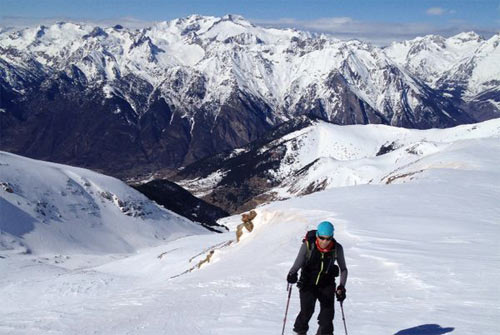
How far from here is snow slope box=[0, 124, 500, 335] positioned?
662 inches

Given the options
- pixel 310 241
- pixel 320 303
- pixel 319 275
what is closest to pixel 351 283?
pixel 320 303

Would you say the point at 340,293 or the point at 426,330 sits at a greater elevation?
the point at 340,293

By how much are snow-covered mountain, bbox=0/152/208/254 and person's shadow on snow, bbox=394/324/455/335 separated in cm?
7976

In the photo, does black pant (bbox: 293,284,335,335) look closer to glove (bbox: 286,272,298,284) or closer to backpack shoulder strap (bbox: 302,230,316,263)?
glove (bbox: 286,272,298,284)

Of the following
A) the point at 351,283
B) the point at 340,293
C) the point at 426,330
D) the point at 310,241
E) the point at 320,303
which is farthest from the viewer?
the point at 351,283

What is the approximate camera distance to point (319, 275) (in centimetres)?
1301

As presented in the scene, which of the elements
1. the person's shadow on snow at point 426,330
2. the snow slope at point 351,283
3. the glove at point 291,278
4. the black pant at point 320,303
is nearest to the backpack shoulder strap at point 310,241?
the glove at point 291,278

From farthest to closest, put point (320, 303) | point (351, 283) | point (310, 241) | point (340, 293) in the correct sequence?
point (351, 283), point (320, 303), point (310, 241), point (340, 293)

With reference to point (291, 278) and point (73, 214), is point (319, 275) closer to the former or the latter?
point (291, 278)

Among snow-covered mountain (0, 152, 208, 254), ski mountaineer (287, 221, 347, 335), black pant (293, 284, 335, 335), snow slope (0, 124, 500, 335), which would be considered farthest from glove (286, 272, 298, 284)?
snow-covered mountain (0, 152, 208, 254)

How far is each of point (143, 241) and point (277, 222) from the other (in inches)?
2681

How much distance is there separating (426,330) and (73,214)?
96.6 meters

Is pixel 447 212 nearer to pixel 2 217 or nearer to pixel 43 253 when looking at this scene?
pixel 43 253

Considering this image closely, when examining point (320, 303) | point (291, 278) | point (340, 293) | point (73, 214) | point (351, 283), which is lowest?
point (351, 283)
